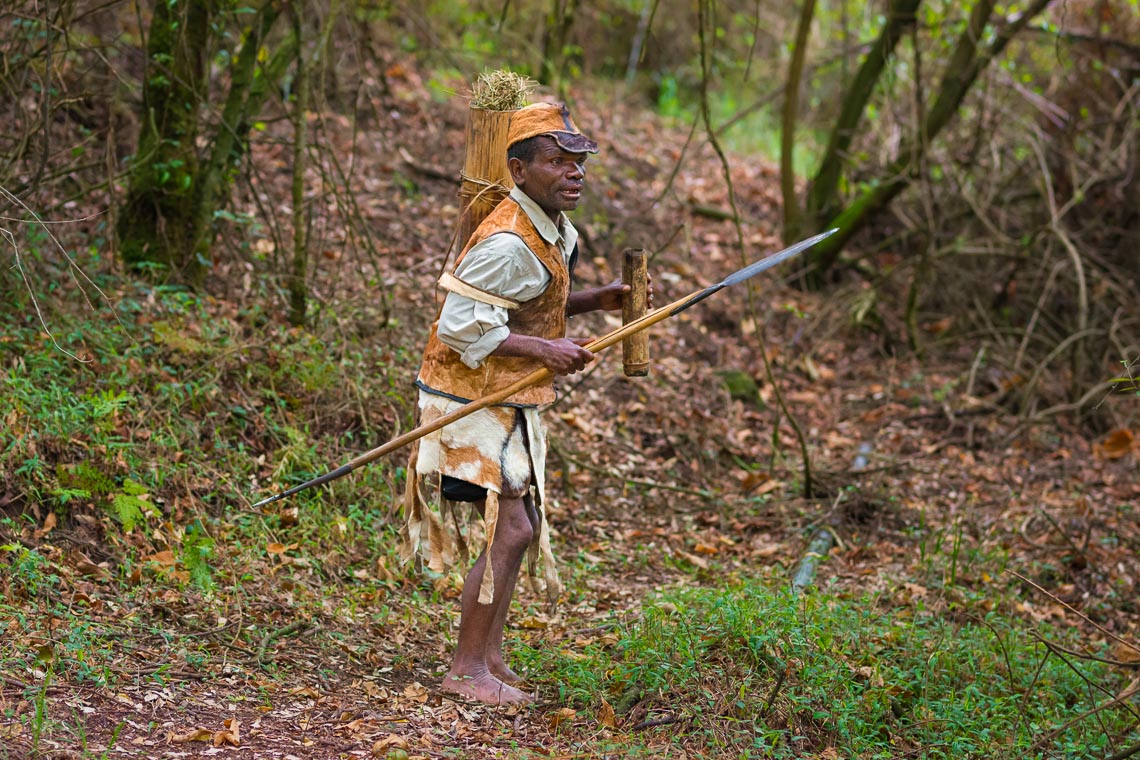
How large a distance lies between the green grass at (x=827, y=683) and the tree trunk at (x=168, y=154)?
3.56 meters

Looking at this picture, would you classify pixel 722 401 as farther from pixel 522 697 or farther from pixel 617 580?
pixel 522 697

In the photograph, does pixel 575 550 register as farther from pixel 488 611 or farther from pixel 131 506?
pixel 131 506

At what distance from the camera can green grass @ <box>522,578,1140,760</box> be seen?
4059 millimetres

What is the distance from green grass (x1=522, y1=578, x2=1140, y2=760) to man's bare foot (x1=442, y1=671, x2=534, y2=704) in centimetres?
19

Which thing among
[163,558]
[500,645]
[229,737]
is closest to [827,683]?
[500,645]

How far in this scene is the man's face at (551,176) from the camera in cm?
405

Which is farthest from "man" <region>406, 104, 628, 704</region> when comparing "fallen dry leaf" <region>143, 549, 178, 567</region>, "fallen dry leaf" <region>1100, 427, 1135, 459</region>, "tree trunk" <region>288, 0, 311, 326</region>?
"fallen dry leaf" <region>1100, 427, 1135, 459</region>

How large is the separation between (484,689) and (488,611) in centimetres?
28

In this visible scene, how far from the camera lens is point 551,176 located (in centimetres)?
405

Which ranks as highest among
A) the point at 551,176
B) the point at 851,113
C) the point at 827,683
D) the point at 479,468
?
Result: the point at 851,113

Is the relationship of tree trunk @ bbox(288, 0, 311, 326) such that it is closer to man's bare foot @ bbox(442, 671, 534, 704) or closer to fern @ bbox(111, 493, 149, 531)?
fern @ bbox(111, 493, 149, 531)

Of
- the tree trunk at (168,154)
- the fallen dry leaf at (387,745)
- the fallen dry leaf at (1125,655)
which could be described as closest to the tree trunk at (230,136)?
the tree trunk at (168,154)

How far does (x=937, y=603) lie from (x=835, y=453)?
2.32 m

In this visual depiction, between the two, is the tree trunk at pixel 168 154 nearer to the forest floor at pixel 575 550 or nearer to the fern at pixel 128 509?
the forest floor at pixel 575 550
